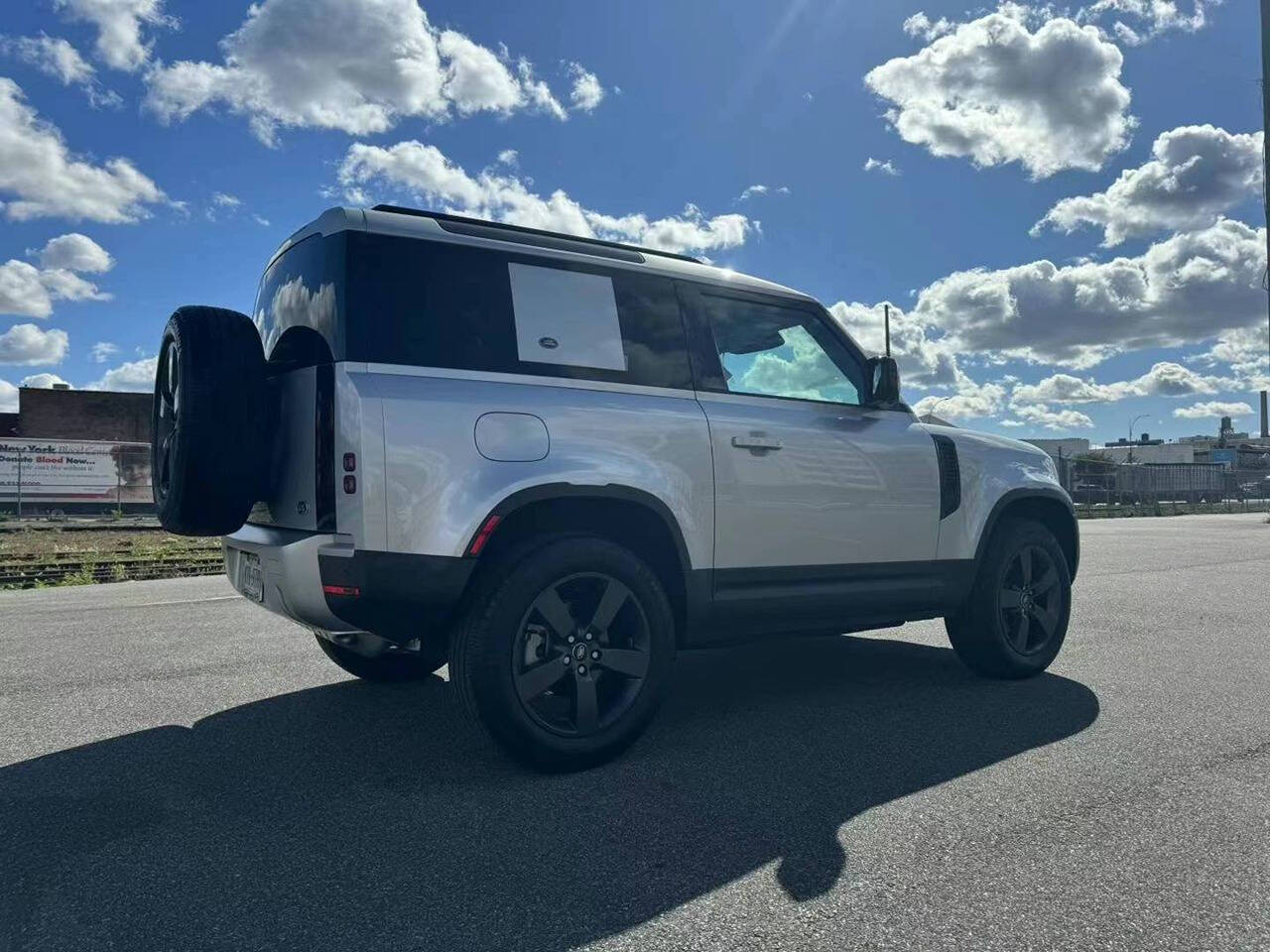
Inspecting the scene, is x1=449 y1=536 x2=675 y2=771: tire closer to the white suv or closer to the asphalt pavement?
the white suv

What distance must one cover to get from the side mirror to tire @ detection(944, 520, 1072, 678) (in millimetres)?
1078

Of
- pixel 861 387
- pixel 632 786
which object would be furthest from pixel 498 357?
pixel 861 387

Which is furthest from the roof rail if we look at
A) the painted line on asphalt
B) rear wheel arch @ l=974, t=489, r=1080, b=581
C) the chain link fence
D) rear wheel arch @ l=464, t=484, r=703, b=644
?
the chain link fence

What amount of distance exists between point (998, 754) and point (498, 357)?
98.2 inches

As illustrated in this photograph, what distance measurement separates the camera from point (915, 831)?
2.79m

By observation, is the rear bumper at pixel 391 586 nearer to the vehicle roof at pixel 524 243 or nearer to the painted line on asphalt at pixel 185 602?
the vehicle roof at pixel 524 243

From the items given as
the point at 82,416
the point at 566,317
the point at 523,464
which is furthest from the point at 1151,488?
the point at 82,416

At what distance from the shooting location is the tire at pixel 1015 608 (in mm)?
4773

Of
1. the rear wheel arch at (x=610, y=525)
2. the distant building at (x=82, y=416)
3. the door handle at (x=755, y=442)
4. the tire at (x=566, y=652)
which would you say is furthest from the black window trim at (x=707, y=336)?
Result: the distant building at (x=82, y=416)

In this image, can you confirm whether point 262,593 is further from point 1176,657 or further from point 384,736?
point 1176,657

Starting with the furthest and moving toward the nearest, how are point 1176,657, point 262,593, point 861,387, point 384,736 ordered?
point 1176,657 → point 861,387 → point 384,736 → point 262,593

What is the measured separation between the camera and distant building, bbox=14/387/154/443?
3988 centimetres

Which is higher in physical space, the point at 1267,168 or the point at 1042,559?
the point at 1267,168

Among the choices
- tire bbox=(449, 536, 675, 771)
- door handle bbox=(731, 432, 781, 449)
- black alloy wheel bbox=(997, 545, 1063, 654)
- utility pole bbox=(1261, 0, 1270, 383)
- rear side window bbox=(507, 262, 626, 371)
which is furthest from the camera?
utility pole bbox=(1261, 0, 1270, 383)
